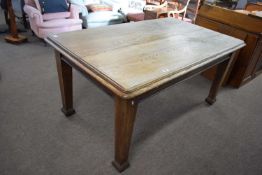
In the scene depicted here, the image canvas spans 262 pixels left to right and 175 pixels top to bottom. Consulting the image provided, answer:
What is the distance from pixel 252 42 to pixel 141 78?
1.72 metres

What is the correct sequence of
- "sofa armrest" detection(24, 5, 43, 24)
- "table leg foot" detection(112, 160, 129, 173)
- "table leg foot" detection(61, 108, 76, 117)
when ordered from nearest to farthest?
"table leg foot" detection(112, 160, 129, 173), "table leg foot" detection(61, 108, 76, 117), "sofa armrest" detection(24, 5, 43, 24)

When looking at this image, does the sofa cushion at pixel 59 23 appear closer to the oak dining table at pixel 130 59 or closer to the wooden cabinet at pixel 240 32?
the oak dining table at pixel 130 59

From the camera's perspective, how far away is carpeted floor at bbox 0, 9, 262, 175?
1.47 meters

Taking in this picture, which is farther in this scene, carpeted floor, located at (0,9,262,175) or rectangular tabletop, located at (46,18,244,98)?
carpeted floor, located at (0,9,262,175)

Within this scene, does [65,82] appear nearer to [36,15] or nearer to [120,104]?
[120,104]

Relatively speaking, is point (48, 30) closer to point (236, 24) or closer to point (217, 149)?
point (236, 24)

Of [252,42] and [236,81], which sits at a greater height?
[252,42]

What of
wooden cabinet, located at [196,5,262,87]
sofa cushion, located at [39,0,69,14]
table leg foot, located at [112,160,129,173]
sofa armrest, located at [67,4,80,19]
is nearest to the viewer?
table leg foot, located at [112,160,129,173]

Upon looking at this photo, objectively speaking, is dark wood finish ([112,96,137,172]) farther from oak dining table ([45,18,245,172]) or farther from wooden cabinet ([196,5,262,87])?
wooden cabinet ([196,5,262,87])

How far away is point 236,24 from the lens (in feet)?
7.30

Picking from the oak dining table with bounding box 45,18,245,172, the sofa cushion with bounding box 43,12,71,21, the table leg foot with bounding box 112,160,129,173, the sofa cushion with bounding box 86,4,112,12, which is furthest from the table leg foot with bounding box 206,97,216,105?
the sofa cushion with bounding box 86,4,112,12

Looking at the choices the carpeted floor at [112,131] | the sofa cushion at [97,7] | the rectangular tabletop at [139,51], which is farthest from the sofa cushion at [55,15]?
the rectangular tabletop at [139,51]

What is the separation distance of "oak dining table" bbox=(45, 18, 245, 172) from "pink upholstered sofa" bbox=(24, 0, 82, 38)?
1593 mm

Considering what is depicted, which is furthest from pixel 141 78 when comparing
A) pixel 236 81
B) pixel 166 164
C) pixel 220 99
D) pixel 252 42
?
pixel 236 81
